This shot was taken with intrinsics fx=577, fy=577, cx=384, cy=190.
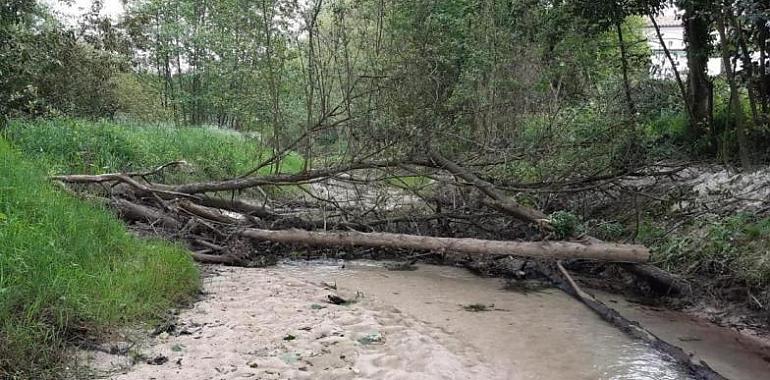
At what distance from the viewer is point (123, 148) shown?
32.4ft

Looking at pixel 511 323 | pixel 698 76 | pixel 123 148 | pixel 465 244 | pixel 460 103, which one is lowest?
pixel 511 323

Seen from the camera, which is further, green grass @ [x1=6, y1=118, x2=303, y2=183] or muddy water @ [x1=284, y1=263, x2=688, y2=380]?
green grass @ [x1=6, y1=118, x2=303, y2=183]

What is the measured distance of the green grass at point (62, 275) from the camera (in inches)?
121

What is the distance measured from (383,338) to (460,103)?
8.14 metres

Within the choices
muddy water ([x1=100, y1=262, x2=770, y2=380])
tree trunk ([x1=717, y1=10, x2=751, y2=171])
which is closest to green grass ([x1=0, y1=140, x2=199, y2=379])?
muddy water ([x1=100, y1=262, x2=770, y2=380])

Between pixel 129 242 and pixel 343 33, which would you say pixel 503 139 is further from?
pixel 129 242

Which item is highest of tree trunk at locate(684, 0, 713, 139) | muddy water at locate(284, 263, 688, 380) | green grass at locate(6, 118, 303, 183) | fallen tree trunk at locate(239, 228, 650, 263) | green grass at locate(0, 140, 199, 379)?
tree trunk at locate(684, 0, 713, 139)

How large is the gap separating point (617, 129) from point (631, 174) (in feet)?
4.09

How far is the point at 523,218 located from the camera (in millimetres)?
6996

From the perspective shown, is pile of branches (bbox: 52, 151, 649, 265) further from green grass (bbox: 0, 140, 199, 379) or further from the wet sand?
green grass (bbox: 0, 140, 199, 379)

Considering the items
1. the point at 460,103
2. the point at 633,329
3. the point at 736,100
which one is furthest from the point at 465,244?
the point at 460,103

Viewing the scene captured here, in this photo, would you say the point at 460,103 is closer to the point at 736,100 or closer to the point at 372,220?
the point at 372,220

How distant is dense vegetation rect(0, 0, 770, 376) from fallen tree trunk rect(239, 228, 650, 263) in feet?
1.34

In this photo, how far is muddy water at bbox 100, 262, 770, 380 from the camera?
142 inches
